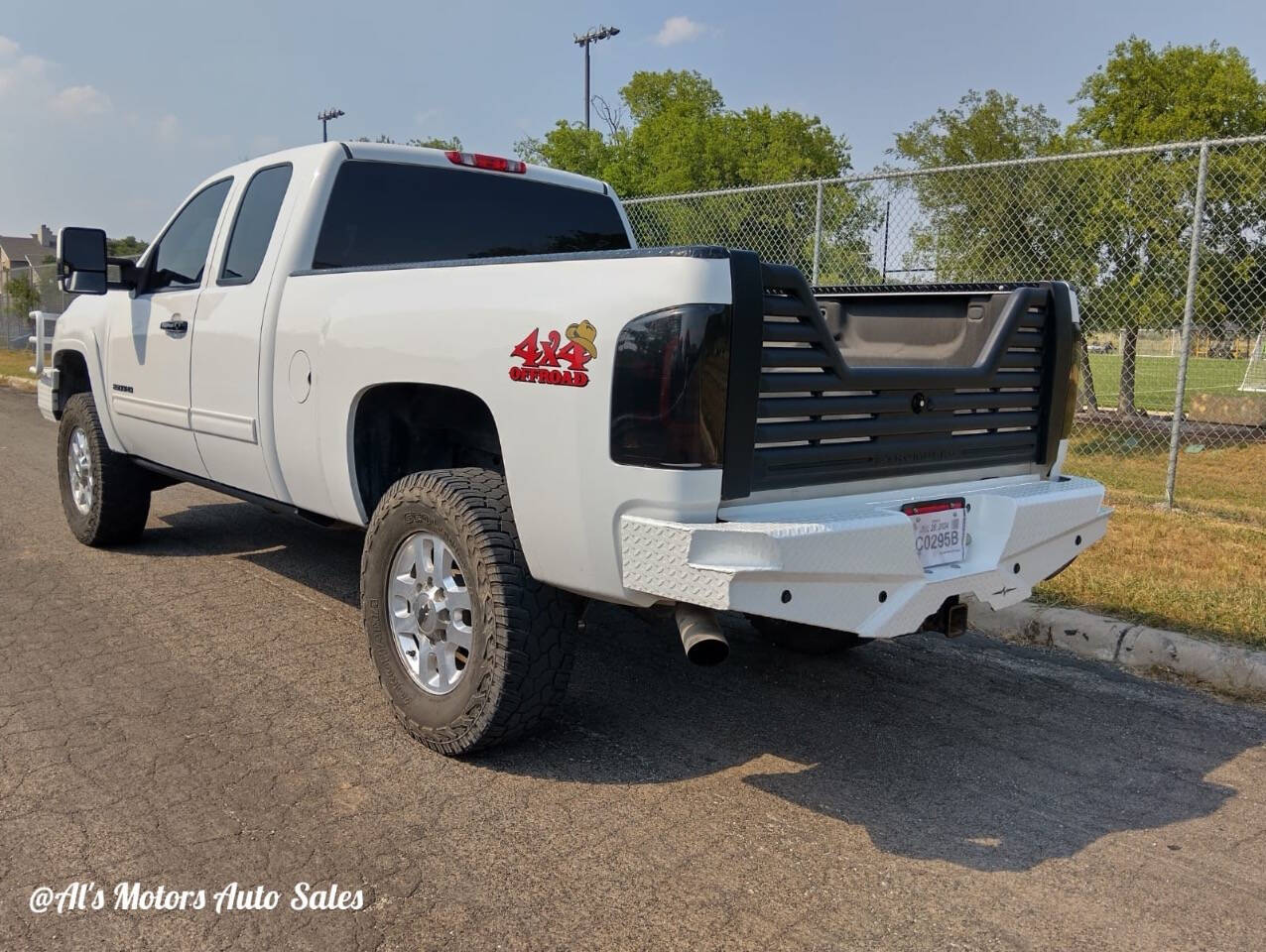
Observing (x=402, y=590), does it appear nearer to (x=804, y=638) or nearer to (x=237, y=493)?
(x=237, y=493)

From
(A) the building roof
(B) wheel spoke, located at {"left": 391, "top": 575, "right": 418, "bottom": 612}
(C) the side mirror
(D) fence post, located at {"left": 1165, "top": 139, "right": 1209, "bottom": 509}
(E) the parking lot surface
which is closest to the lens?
(E) the parking lot surface

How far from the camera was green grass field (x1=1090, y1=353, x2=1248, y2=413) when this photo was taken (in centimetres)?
1717

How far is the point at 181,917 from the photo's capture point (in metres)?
2.64

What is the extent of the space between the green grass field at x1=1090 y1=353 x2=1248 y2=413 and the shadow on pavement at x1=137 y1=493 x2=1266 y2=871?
34.7ft

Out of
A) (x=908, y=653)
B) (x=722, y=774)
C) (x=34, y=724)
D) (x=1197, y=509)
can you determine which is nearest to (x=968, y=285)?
(x=908, y=653)

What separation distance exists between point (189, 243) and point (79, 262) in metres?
0.51

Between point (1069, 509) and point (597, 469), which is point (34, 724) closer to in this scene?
Result: point (597, 469)

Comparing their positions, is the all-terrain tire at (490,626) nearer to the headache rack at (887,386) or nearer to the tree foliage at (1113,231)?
the headache rack at (887,386)

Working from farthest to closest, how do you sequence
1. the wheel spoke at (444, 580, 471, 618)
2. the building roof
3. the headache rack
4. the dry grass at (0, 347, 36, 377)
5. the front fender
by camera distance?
1. the building roof
2. the dry grass at (0, 347, 36, 377)
3. the front fender
4. the wheel spoke at (444, 580, 471, 618)
5. the headache rack

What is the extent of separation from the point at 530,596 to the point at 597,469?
A: 0.56m

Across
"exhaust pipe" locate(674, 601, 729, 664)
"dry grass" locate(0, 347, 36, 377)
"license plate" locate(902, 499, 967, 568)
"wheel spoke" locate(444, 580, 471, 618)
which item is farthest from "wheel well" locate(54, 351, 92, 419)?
"dry grass" locate(0, 347, 36, 377)

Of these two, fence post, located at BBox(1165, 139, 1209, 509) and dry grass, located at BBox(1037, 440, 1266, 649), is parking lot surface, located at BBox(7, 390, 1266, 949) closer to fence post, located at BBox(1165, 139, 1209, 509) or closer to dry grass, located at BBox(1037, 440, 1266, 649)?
dry grass, located at BBox(1037, 440, 1266, 649)

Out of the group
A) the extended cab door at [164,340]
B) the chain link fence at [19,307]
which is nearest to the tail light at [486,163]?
the extended cab door at [164,340]

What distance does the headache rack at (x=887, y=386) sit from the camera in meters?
Result: 2.93
